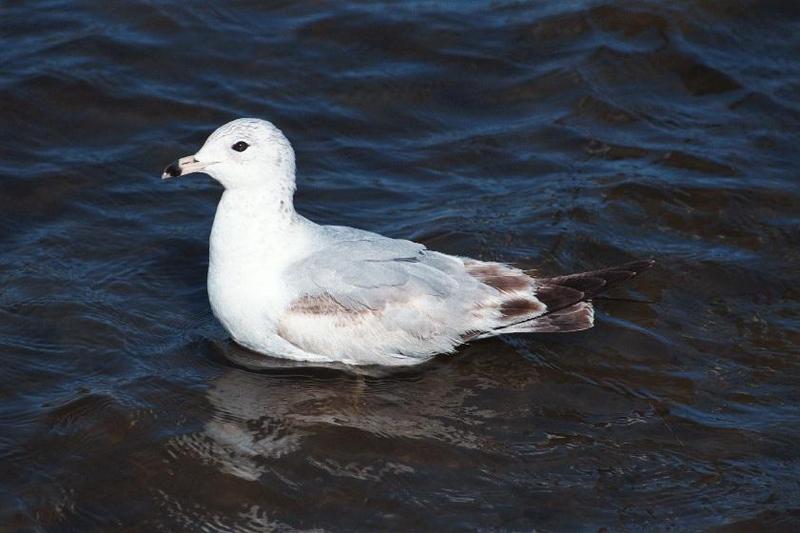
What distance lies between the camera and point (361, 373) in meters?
7.50

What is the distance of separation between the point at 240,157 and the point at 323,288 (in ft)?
3.15

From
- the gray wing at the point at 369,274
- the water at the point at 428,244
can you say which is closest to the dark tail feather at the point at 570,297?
the water at the point at 428,244

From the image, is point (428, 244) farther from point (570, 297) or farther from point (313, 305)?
point (313, 305)

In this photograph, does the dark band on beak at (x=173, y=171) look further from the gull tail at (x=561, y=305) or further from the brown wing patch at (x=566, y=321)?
the brown wing patch at (x=566, y=321)

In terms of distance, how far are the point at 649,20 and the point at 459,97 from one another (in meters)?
2.28

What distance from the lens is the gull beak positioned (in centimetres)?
738

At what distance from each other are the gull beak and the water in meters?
1.06

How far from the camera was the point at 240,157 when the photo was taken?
744 centimetres

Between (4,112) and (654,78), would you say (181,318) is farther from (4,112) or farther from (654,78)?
(654,78)

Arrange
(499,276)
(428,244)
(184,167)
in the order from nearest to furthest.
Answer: (184,167)
(499,276)
(428,244)

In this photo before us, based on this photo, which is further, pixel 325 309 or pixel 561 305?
pixel 561 305

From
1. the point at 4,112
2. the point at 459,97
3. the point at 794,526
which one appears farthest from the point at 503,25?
the point at 794,526

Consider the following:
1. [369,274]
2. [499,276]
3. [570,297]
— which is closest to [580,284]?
[570,297]

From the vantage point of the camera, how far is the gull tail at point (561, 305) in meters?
7.62
